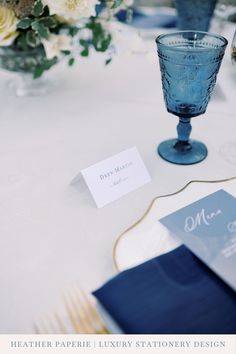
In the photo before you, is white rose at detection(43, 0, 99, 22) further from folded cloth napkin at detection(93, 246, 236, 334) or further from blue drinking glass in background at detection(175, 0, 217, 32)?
folded cloth napkin at detection(93, 246, 236, 334)

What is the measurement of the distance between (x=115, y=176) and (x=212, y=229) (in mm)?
205

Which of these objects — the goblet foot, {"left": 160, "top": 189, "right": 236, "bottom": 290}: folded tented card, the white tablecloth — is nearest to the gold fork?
the white tablecloth

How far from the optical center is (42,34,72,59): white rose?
90 cm

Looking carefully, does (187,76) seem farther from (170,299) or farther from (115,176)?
(170,299)

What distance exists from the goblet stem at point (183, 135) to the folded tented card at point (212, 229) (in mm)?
181

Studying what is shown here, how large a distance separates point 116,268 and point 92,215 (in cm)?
15

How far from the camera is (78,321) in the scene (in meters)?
0.47

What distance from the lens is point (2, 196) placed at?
0.70 m

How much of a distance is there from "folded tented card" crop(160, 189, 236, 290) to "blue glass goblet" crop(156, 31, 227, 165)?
0.55ft

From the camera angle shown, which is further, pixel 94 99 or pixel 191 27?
pixel 191 27

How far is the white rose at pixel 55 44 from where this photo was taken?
0.90 metres

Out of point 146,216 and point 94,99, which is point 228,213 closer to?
point 146,216

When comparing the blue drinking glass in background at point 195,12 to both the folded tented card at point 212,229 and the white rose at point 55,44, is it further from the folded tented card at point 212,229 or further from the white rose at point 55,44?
the folded tented card at point 212,229
